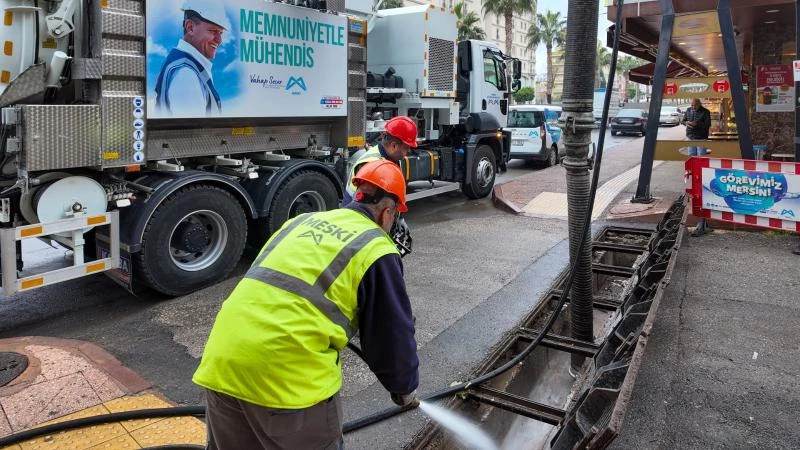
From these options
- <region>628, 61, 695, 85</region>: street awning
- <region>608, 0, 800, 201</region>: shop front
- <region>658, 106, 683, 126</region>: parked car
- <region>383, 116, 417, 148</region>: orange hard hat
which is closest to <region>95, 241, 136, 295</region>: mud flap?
<region>383, 116, 417, 148</region>: orange hard hat

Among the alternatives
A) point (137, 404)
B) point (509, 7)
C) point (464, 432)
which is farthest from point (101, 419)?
point (509, 7)

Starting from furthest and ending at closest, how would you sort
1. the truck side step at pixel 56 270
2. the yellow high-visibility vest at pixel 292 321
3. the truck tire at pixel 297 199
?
the truck tire at pixel 297 199
the truck side step at pixel 56 270
the yellow high-visibility vest at pixel 292 321

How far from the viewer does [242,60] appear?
6.05 meters

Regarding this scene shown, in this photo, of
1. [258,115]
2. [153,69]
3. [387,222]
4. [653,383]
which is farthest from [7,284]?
[653,383]

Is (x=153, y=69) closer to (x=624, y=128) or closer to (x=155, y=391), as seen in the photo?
(x=155, y=391)

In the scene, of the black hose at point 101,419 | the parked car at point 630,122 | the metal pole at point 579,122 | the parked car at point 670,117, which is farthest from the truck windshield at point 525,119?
the parked car at point 670,117

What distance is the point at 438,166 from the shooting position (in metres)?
10.8

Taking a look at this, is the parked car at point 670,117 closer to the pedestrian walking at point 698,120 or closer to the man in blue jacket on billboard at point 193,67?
the pedestrian walking at point 698,120

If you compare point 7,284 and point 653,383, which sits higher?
point 7,284

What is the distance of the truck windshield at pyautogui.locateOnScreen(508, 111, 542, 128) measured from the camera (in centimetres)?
1677

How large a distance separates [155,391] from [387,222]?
2536 mm

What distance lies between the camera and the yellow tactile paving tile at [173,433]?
3.31 meters

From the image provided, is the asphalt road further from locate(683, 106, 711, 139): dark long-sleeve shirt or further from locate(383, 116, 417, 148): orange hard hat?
locate(683, 106, 711, 139): dark long-sleeve shirt

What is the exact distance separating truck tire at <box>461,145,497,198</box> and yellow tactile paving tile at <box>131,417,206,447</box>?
8497 millimetres
